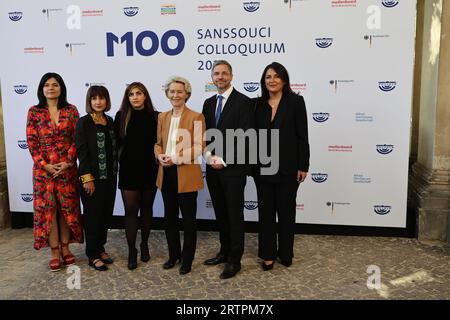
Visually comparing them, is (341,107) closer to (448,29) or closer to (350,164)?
(350,164)

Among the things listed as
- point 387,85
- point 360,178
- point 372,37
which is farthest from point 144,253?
point 372,37

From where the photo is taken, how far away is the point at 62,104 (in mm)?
4055

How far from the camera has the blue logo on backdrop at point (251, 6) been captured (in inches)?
191

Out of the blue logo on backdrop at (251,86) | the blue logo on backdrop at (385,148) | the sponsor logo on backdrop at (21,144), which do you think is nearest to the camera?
the blue logo on backdrop at (385,148)

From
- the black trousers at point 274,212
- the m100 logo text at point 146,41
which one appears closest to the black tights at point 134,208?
the black trousers at point 274,212

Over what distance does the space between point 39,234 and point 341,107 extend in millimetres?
3392

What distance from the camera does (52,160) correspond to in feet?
13.1

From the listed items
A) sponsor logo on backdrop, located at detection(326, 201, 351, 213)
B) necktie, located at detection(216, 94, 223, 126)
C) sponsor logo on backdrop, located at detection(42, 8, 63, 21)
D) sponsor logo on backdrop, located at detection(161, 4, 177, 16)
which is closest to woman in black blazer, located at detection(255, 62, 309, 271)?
necktie, located at detection(216, 94, 223, 126)

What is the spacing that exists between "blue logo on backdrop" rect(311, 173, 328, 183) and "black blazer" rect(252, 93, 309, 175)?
3.61 feet

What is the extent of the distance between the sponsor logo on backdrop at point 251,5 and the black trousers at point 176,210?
7.05 feet

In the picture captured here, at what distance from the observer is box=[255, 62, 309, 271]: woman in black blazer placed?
12.8 ft

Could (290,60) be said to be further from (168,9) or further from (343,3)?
(168,9)

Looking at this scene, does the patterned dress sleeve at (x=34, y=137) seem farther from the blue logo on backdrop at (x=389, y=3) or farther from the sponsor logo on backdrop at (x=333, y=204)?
the blue logo on backdrop at (x=389, y=3)

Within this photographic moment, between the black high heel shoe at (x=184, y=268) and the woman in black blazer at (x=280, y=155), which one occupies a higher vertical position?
the woman in black blazer at (x=280, y=155)
